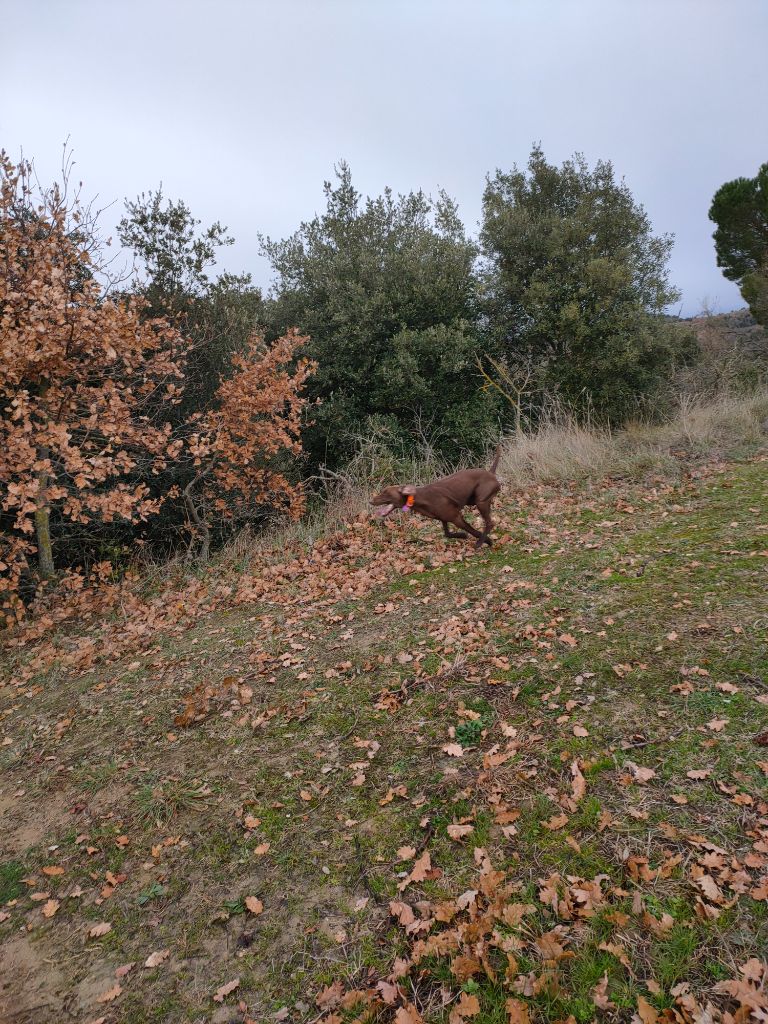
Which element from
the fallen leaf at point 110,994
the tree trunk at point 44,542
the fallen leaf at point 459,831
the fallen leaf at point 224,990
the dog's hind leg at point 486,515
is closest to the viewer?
the fallen leaf at point 224,990

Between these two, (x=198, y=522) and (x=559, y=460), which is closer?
(x=198, y=522)

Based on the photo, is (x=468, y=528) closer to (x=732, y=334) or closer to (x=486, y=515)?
(x=486, y=515)

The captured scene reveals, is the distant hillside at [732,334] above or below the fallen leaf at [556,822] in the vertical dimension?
above

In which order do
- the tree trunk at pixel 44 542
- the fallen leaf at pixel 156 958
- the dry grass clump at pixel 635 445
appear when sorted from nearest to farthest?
the fallen leaf at pixel 156 958 < the tree trunk at pixel 44 542 < the dry grass clump at pixel 635 445

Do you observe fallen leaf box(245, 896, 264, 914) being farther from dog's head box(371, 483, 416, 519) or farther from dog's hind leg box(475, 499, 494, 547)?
dog's hind leg box(475, 499, 494, 547)

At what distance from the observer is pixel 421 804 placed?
11.1 feet

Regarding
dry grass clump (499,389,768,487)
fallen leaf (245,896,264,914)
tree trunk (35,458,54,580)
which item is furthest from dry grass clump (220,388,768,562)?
fallen leaf (245,896,264,914)

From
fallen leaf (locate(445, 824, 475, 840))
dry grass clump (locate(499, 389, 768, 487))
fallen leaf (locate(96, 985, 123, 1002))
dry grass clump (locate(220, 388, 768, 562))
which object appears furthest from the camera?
dry grass clump (locate(499, 389, 768, 487))

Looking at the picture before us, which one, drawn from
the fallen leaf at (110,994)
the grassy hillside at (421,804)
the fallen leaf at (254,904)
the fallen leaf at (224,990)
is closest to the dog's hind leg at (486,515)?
the grassy hillside at (421,804)

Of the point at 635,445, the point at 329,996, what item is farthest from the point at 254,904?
the point at 635,445

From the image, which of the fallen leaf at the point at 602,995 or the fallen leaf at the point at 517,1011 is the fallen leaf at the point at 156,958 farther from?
the fallen leaf at the point at 602,995

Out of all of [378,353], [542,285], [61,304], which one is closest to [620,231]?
[542,285]

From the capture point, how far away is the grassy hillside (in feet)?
8.02

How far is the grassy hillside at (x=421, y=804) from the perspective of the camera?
8.02 ft
